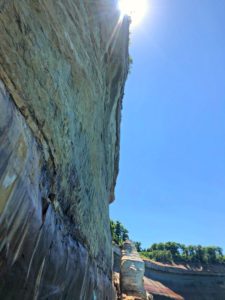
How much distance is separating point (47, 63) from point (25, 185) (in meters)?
2.26

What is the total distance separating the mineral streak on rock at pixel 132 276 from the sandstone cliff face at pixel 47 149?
1190 cm

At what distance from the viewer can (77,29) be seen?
6570 mm

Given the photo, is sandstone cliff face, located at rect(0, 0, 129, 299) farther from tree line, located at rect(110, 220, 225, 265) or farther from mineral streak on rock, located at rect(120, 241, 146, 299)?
tree line, located at rect(110, 220, 225, 265)

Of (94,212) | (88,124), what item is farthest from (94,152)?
(94,212)

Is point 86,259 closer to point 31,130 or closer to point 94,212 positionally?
point 94,212

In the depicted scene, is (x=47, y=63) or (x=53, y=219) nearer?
(x=53, y=219)

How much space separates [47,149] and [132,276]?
17.4 m

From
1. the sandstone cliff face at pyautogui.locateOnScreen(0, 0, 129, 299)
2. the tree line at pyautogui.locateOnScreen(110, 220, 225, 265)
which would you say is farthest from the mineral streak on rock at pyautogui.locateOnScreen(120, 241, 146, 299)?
the tree line at pyautogui.locateOnScreen(110, 220, 225, 265)

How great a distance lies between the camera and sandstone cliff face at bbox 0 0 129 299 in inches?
116

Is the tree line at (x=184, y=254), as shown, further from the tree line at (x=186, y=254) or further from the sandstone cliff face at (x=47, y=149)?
the sandstone cliff face at (x=47, y=149)

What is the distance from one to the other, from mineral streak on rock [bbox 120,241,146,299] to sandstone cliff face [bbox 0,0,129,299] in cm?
1190

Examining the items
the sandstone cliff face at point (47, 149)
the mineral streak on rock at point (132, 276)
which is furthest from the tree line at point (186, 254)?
the sandstone cliff face at point (47, 149)

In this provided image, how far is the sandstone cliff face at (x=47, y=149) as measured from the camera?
2937 mm

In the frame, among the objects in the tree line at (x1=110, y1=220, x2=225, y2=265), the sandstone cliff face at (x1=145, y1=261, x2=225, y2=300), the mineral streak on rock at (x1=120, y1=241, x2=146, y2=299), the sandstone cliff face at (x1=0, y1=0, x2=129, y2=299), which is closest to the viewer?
the sandstone cliff face at (x1=0, y1=0, x2=129, y2=299)
